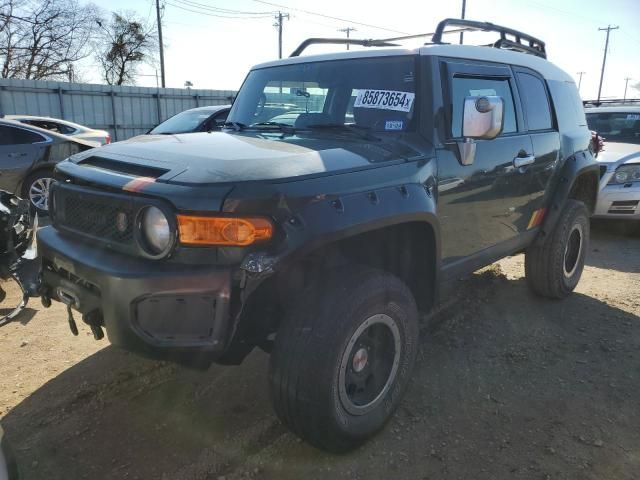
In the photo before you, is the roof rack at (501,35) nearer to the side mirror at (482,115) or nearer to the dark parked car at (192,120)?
the side mirror at (482,115)

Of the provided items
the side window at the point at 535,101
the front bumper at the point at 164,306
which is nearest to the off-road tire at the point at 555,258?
the side window at the point at 535,101

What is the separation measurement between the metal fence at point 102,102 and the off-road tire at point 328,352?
1639 centimetres

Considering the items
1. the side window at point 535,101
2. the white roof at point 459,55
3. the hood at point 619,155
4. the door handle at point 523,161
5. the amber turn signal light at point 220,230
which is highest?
the white roof at point 459,55

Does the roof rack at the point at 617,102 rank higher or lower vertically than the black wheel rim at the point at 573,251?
higher

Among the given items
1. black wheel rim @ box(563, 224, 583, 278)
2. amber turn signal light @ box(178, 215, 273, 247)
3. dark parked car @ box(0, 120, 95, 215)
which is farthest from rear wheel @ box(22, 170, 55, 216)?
black wheel rim @ box(563, 224, 583, 278)

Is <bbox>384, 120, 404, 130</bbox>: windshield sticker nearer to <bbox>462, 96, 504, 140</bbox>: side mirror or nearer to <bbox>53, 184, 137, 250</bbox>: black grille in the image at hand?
<bbox>462, 96, 504, 140</bbox>: side mirror

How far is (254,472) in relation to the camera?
2.51 meters

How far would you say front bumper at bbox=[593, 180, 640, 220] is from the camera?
7.14 metres

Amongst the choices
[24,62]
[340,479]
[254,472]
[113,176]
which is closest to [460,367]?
[340,479]

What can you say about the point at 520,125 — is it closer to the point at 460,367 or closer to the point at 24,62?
the point at 460,367

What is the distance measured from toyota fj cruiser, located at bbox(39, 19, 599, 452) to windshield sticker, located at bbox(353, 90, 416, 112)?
1cm

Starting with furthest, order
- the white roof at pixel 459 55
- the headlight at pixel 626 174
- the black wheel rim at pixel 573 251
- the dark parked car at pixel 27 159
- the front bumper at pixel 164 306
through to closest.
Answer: the dark parked car at pixel 27 159, the headlight at pixel 626 174, the black wheel rim at pixel 573 251, the white roof at pixel 459 55, the front bumper at pixel 164 306

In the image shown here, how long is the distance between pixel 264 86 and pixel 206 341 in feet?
7.52

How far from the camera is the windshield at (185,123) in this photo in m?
9.04
